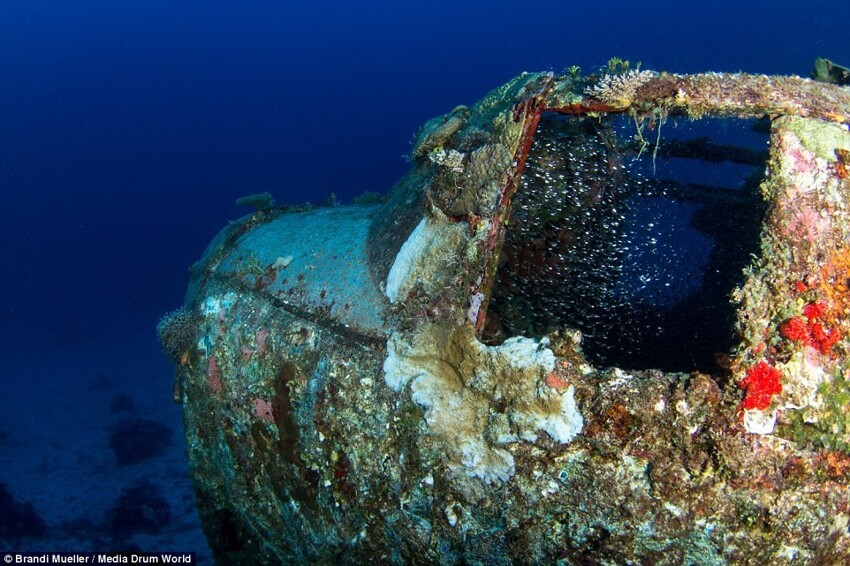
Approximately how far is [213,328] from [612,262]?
9.64 ft

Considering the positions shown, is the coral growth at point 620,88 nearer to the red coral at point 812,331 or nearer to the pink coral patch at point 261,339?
the red coral at point 812,331

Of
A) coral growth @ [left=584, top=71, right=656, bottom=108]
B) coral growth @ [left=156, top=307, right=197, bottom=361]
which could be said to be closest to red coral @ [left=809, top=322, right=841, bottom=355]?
coral growth @ [left=584, top=71, right=656, bottom=108]

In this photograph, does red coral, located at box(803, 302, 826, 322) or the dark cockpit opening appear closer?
red coral, located at box(803, 302, 826, 322)

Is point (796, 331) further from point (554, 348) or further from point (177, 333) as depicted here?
point (177, 333)

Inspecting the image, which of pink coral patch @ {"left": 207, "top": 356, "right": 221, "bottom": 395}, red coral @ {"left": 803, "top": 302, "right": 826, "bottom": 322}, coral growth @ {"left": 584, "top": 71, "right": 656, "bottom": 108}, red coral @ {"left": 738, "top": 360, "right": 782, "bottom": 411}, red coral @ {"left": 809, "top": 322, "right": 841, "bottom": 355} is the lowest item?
pink coral patch @ {"left": 207, "top": 356, "right": 221, "bottom": 395}

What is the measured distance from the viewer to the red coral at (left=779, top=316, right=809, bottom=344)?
2135mm

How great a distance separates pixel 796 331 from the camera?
2.14m

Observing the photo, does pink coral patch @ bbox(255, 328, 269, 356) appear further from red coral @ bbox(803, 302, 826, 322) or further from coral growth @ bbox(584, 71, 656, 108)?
red coral @ bbox(803, 302, 826, 322)

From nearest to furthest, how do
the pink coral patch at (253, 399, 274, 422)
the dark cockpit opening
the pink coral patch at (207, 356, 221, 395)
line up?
the pink coral patch at (253, 399, 274, 422) < the dark cockpit opening < the pink coral patch at (207, 356, 221, 395)

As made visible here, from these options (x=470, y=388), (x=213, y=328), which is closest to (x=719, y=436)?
(x=470, y=388)

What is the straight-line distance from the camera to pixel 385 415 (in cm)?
284

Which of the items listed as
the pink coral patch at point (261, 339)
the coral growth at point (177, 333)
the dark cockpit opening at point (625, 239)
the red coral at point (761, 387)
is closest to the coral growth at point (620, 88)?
the dark cockpit opening at point (625, 239)

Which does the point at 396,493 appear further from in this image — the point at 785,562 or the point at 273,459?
the point at 785,562

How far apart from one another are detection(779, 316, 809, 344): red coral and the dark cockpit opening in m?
1.10
